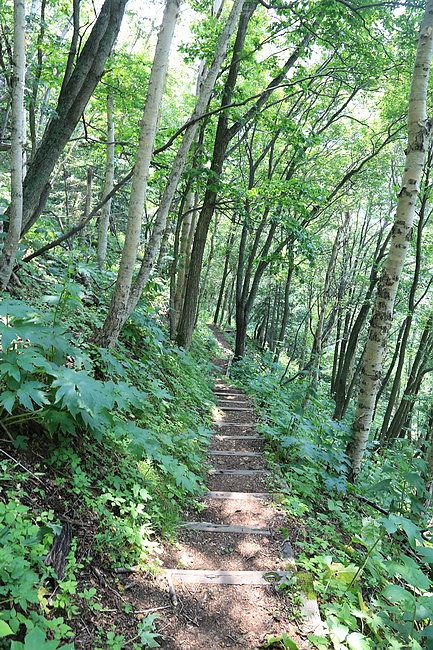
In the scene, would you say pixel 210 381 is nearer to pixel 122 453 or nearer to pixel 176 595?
pixel 122 453

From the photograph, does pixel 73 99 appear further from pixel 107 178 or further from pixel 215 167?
pixel 215 167

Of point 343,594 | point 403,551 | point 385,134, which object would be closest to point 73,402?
point 343,594

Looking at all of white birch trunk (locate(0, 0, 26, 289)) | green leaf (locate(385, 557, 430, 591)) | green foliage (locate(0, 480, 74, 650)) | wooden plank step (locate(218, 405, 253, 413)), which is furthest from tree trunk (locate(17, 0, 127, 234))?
wooden plank step (locate(218, 405, 253, 413))

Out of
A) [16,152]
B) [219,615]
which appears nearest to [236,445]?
[219,615]

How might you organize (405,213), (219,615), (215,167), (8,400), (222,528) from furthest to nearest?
(215,167) → (405,213) → (222,528) → (219,615) → (8,400)

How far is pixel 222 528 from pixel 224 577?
69 cm

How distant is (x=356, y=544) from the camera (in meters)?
4.27

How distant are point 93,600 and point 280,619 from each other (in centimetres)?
132

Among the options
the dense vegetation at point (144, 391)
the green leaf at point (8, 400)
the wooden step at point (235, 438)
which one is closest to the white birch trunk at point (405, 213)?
the dense vegetation at point (144, 391)

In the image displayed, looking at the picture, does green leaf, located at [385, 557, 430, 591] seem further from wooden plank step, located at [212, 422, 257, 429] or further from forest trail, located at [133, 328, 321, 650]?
wooden plank step, located at [212, 422, 257, 429]

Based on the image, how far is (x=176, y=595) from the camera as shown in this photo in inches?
108

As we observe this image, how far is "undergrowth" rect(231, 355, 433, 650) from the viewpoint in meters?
2.51

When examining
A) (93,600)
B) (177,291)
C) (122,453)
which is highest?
(177,291)

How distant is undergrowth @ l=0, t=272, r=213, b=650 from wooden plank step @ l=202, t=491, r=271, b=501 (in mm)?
381
